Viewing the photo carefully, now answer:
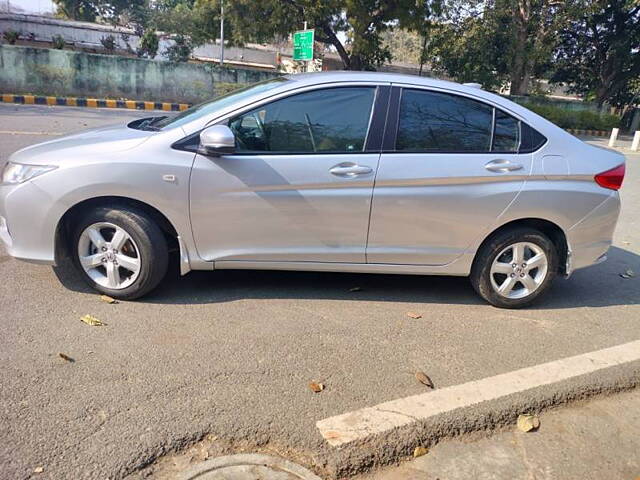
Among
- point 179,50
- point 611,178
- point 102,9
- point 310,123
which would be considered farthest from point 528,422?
point 102,9

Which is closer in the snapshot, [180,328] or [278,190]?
[180,328]

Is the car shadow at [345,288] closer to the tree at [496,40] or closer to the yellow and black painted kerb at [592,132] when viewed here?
the tree at [496,40]

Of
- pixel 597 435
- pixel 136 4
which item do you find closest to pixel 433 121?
pixel 597 435

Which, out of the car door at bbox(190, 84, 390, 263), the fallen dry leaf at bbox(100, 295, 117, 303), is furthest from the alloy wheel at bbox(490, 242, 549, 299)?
the fallen dry leaf at bbox(100, 295, 117, 303)

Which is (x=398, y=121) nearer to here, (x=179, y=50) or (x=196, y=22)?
(x=179, y=50)

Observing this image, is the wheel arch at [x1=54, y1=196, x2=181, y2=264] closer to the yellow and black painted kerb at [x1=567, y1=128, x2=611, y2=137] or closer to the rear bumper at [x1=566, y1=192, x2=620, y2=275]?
the rear bumper at [x1=566, y1=192, x2=620, y2=275]

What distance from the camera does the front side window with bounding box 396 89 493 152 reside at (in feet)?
12.4

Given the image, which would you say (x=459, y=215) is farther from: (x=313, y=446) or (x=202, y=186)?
(x=313, y=446)

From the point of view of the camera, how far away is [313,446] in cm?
242

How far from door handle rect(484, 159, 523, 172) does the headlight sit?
3.00 meters

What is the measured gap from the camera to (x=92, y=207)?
358 cm

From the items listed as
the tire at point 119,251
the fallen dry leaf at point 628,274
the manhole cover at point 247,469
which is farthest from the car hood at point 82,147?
the fallen dry leaf at point 628,274

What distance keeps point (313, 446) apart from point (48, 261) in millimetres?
2294

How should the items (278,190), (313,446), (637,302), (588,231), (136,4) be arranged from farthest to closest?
1. (136,4)
2. (637,302)
3. (588,231)
4. (278,190)
5. (313,446)
